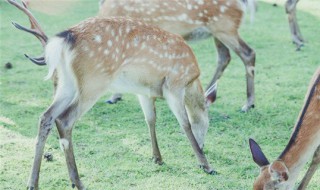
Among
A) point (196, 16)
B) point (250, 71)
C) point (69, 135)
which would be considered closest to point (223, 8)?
point (196, 16)

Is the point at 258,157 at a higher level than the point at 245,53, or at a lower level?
higher

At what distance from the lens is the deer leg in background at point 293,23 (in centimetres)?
865

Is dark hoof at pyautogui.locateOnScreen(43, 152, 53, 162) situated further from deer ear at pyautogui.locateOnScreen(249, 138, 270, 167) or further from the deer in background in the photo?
the deer in background

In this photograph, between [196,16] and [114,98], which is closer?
[196,16]

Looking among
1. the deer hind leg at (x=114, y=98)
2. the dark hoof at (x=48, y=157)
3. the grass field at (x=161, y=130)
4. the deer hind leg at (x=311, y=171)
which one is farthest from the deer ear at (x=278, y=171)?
the deer hind leg at (x=114, y=98)

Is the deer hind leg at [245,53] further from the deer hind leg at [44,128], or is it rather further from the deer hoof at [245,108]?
the deer hind leg at [44,128]

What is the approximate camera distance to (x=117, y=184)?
4578 mm

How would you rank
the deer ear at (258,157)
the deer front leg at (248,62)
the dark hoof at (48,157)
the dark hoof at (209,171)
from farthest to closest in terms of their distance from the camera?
the deer front leg at (248,62) < the dark hoof at (48,157) < the dark hoof at (209,171) < the deer ear at (258,157)

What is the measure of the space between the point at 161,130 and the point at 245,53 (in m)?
1.30

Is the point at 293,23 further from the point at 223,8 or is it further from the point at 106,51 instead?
the point at 106,51

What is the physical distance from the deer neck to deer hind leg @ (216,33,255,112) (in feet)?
7.24

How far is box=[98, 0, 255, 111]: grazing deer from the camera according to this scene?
6.22 metres

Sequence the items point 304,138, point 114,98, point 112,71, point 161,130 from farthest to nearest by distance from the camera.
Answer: point 114,98, point 161,130, point 112,71, point 304,138

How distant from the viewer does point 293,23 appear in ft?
28.9
